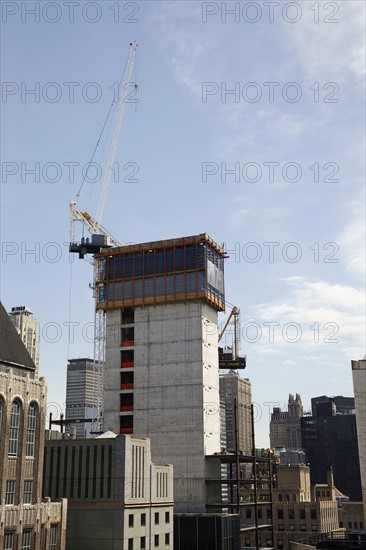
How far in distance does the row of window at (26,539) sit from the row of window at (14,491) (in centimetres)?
279

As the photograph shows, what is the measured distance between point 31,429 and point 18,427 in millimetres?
2289

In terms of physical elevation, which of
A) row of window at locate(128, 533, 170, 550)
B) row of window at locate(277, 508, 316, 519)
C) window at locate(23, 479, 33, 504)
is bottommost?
row of window at locate(277, 508, 316, 519)

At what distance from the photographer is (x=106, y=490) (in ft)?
242

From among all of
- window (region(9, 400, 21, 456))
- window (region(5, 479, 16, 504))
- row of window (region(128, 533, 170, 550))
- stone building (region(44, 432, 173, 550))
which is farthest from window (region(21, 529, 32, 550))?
row of window (region(128, 533, 170, 550))

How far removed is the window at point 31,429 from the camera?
6206 cm

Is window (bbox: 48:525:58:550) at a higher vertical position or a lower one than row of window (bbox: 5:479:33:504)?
lower

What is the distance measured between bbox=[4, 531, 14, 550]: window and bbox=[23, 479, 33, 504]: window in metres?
3.77

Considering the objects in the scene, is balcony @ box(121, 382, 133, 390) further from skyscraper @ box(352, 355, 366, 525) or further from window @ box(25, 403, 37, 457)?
window @ box(25, 403, 37, 457)

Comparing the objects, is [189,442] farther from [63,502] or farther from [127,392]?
[63,502]

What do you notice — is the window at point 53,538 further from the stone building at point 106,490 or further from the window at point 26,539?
the stone building at point 106,490

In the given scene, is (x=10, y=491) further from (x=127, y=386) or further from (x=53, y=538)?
(x=127, y=386)

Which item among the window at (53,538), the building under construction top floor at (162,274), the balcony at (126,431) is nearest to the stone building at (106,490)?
the window at (53,538)

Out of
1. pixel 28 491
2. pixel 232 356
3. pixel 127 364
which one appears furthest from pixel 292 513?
pixel 28 491

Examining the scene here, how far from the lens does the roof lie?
62.9 metres
